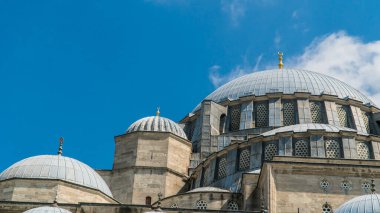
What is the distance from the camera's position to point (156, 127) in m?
33.9

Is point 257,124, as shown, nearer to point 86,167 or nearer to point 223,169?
point 223,169

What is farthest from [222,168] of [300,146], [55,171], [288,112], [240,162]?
[55,171]

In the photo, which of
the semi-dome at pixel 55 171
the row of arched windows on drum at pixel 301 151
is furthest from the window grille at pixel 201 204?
the semi-dome at pixel 55 171

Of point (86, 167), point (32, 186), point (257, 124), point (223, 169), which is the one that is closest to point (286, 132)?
point (223, 169)

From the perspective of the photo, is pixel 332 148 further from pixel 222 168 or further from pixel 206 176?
pixel 206 176

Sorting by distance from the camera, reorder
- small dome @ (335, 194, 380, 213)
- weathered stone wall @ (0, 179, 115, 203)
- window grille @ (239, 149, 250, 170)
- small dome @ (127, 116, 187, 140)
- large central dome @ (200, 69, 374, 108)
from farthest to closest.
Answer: large central dome @ (200, 69, 374, 108)
small dome @ (127, 116, 187, 140)
window grille @ (239, 149, 250, 170)
weathered stone wall @ (0, 179, 115, 203)
small dome @ (335, 194, 380, 213)

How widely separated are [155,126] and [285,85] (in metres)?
8.59

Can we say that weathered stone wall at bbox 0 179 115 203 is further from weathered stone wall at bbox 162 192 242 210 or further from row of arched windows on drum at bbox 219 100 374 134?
row of arched windows on drum at bbox 219 100 374 134

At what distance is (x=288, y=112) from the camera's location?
35.2 metres

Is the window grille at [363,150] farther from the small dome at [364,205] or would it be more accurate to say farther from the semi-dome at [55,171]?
the semi-dome at [55,171]

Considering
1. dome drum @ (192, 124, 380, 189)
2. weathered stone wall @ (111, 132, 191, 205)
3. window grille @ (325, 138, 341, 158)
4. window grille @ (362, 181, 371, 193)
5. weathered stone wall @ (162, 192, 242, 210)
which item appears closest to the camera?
window grille @ (362, 181, 371, 193)

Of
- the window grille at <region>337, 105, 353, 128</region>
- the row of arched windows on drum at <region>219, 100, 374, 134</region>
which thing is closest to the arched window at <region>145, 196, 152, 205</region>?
the row of arched windows on drum at <region>219, 100, 374, 134</region>

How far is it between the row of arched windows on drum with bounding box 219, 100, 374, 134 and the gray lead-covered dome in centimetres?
116

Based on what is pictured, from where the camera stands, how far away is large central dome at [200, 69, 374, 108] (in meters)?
37.1
